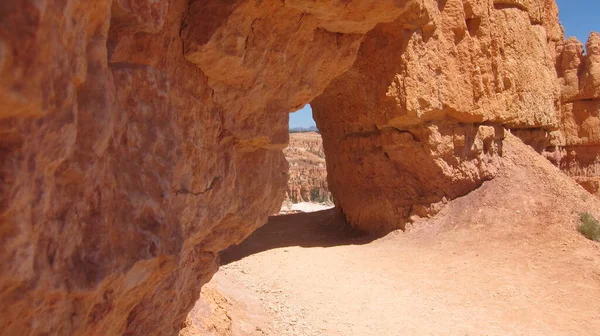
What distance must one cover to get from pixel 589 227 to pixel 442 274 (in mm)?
2885

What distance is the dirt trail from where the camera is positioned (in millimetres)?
6043

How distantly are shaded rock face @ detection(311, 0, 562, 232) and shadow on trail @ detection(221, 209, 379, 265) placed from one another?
1.33 feet

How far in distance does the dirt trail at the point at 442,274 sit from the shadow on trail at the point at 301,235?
0.14 ft

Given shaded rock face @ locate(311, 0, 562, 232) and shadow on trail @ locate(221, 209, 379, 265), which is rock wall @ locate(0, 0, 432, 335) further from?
shaded rock face @ locate(311, 0, 562, 232)

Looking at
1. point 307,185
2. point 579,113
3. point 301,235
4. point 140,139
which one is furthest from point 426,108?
point 307,185

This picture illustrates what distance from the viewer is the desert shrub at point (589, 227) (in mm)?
8352

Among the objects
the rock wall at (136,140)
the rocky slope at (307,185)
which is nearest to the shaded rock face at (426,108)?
the rock wall at (136,140)

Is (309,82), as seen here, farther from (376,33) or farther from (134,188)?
(376,33)

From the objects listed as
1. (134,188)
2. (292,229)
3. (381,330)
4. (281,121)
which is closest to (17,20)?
(134,188)

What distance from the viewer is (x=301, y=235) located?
1047 cm

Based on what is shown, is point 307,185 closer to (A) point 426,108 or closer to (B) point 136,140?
(A) point 426,108

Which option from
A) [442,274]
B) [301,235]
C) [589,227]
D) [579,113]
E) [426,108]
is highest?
Answer: [579,113]

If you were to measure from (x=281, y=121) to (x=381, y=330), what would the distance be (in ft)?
10.4

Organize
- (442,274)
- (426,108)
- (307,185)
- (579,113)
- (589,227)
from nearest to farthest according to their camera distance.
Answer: (442,274), (589,227), (426,108), (579,113), (307,185)
